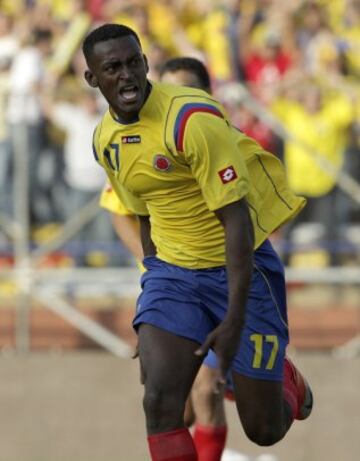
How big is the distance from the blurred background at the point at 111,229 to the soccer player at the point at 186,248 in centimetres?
337

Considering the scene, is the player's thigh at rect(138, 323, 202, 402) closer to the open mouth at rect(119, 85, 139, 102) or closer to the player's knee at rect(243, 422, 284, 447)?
the player's knee at rect(243, 422, 284, 447)

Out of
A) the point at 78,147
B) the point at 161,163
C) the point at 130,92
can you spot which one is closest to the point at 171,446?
the point at 161,163

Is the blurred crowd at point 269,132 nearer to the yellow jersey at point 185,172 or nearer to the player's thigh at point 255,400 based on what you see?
the yellow jersey at point 185,172

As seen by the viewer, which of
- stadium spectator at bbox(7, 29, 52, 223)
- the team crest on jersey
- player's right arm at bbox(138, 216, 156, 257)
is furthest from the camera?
stadium spectator at bbox(7, 29, 52, 223)

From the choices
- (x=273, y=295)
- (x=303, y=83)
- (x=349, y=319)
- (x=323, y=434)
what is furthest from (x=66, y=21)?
(x=273, y=295)

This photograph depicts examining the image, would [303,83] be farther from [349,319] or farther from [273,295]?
[273,295]

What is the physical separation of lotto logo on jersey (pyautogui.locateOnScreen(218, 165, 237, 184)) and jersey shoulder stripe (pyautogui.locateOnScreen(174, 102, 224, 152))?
195 mm

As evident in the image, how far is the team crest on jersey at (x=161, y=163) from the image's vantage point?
5.30 metres

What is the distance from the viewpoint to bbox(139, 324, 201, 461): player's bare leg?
532 cm

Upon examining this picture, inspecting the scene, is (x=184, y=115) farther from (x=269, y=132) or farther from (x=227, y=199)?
(x=269, y=132)

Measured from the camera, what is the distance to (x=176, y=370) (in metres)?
5.39

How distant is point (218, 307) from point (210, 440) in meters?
1.46

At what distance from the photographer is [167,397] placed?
534cm

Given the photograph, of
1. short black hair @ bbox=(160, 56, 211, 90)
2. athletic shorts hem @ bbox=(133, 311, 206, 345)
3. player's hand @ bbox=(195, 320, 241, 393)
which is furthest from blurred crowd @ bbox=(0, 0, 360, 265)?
player's hand @ bbox=(195, 320, 241, 393)
